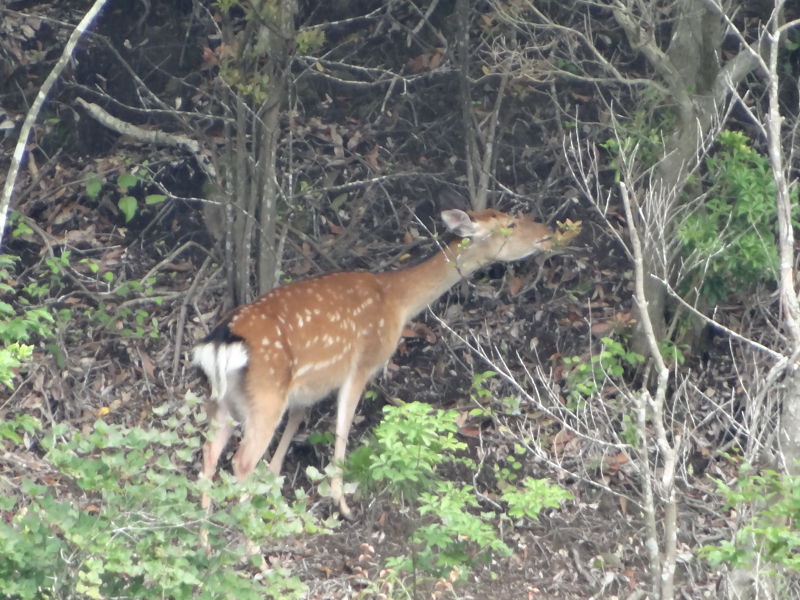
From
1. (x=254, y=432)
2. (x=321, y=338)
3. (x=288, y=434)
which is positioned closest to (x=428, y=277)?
(x=321, y=338)

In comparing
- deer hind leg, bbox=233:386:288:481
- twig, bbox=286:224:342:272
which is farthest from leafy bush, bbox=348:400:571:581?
twig, bbox=286:224:342:272

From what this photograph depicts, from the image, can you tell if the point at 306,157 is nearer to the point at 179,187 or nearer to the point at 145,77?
the point at 179,187

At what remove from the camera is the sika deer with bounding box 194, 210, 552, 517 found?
5.73 meters

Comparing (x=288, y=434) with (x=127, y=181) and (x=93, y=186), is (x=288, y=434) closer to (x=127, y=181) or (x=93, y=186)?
(x=127, y=181)

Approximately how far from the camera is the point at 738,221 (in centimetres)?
630

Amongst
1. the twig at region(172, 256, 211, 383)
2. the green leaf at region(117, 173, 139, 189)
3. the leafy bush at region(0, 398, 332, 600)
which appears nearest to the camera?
the leafy bush at region(0, 398, 332, 600)

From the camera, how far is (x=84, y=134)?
8.60 m

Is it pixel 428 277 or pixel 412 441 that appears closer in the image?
pixel 412 441

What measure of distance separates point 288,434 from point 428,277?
1442 mm

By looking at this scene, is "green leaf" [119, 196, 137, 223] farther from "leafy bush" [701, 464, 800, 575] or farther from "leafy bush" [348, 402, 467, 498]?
"leafy bush" [701, 464, 800, 575]

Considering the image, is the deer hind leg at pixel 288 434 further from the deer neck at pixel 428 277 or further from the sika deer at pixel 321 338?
the deer neck at pixel 428 277

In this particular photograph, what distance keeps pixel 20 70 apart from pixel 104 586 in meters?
6.06

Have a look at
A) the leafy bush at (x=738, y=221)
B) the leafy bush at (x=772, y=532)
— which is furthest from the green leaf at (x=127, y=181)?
the leafy bush at (x=772, y=532)

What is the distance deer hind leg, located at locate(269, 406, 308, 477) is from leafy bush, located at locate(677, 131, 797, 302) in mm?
2709
